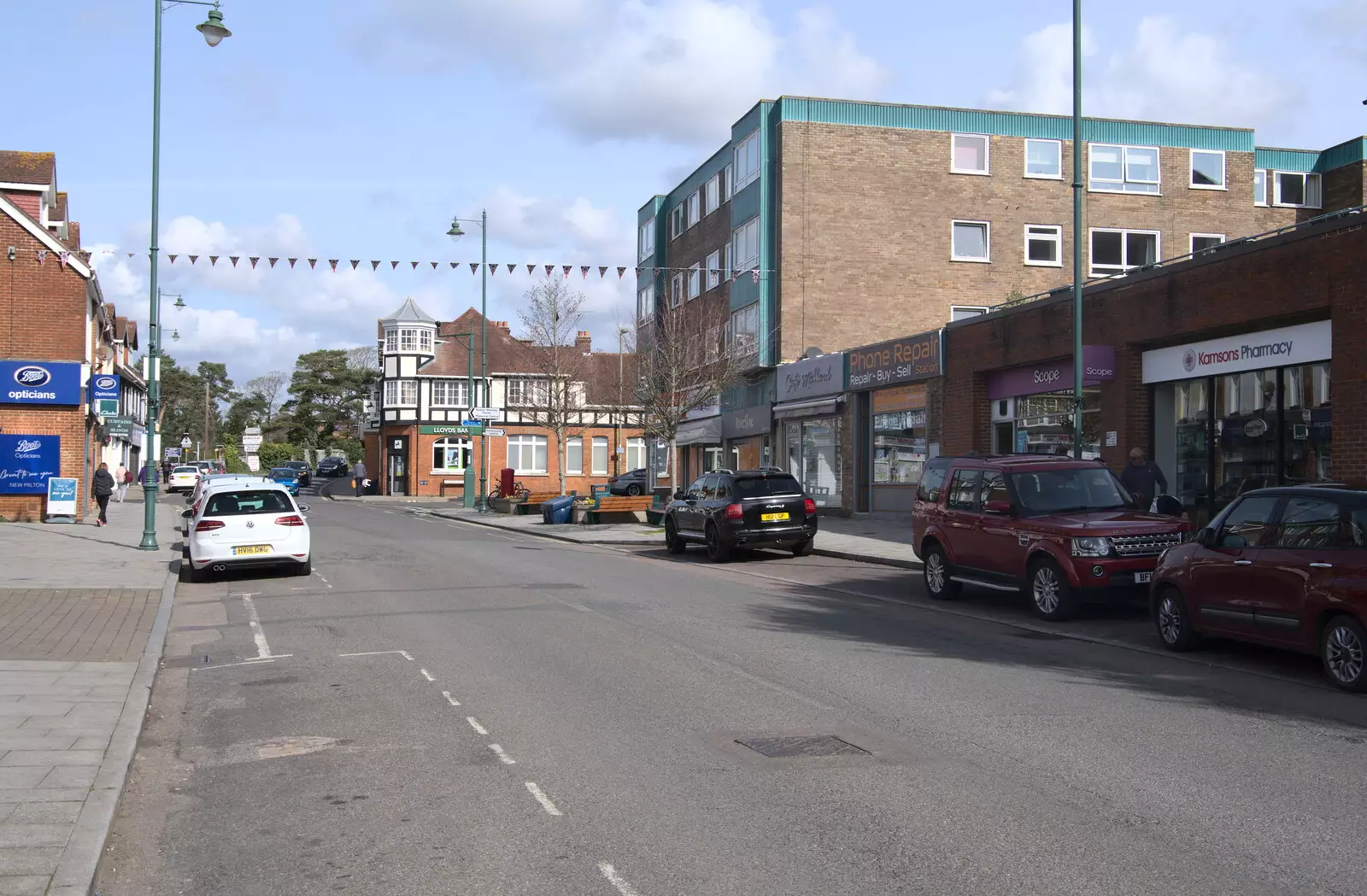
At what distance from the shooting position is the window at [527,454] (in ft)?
220

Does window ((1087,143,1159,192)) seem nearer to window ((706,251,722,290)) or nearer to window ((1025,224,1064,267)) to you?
window ((1025,224,1064,267))

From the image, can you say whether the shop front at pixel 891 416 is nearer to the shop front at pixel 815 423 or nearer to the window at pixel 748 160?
the shop front at pixel 815 423

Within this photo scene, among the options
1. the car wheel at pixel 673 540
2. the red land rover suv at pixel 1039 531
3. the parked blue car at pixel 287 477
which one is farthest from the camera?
the parked blue car at pixel 287 477

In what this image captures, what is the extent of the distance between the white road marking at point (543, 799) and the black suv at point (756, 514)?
15604 mm

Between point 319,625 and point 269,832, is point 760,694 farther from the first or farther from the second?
point 319,625

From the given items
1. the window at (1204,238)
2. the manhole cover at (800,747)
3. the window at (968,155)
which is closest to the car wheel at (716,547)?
the manhole cover at (800,747)

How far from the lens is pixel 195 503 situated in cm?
1912

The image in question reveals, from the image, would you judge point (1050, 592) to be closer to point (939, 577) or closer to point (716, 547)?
point (939, 577)

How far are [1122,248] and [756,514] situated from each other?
2191 cm

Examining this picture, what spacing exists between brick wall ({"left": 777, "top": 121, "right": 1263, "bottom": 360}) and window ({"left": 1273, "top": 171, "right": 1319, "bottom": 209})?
Answer: 180 centimetres

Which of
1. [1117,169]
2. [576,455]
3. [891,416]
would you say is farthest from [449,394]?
[891,416]

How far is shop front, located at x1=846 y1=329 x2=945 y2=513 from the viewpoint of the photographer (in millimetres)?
29234

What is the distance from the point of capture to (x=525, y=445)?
2657 inches

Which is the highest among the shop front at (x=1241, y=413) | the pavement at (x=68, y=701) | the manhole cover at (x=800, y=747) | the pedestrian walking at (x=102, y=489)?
the shop front at (x=1241, y=413)
